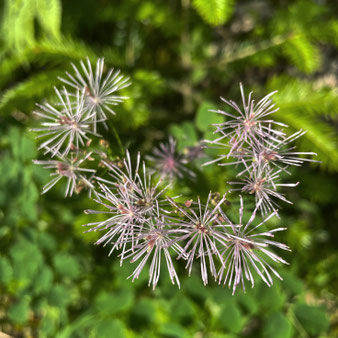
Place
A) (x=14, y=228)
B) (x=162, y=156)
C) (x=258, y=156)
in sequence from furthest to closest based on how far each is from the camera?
(x=14, y=228)
(x=162, y=156)
(x=258, y=156)

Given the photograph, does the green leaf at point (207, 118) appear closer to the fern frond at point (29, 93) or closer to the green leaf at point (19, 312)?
the fern frond at point (29, 93)

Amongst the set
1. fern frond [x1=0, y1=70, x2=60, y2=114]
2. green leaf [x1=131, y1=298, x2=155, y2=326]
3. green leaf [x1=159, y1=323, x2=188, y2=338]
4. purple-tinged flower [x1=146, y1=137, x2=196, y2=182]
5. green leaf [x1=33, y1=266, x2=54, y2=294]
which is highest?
fern frond [x1=0, y1=70, x2=60, y2=114]

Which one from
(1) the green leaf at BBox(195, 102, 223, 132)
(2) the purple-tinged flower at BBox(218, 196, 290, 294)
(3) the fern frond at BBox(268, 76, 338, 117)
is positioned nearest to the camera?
(2) the purple-tinged flower at BBox(218, 196, 290, 294)

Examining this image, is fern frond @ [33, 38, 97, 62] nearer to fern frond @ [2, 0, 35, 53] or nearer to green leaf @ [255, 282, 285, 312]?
fern frond @ [2, 0, 35, 53]

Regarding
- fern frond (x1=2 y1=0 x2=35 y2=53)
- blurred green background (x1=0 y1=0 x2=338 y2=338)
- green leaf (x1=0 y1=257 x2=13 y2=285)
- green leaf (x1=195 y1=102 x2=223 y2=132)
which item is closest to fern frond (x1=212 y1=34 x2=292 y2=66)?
blurred green background (x1=0 y1=0 x2=338 y2=338)

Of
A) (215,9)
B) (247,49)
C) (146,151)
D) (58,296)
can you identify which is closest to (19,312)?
(58,296)

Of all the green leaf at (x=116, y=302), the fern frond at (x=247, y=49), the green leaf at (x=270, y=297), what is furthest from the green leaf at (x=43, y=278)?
the fern frond at (x=247, y=49)

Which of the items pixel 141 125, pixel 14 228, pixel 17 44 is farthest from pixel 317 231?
pixel 17 44

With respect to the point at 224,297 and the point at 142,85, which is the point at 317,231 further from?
the point at 142,85
